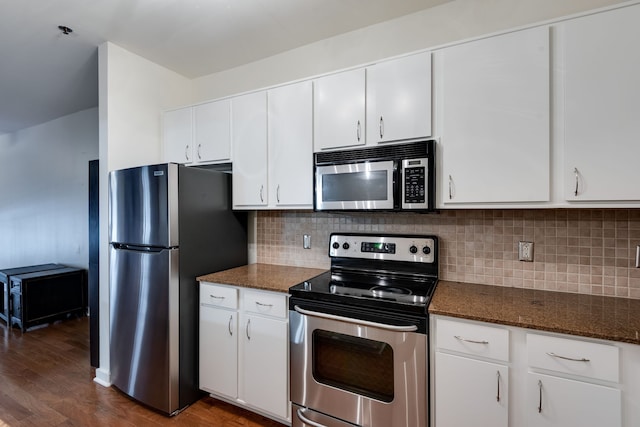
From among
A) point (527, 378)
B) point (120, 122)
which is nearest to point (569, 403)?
point (527, 378)

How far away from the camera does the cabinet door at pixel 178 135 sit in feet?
8.92

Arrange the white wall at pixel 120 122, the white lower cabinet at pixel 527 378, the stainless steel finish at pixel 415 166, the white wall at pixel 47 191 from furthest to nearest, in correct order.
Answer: the white wall at pixel 47 191 → the white wall at pixel 120 122 → the stainless steel finish at pixel 415 166 → the white lower cabinet at pixel 527 378

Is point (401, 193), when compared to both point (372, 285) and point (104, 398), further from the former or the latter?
point (104, 398)

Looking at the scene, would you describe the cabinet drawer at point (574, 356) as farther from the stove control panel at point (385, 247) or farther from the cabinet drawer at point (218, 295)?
the cabinet drawer at point (218, 295)

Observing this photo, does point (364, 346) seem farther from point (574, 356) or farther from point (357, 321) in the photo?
point (574, 356)

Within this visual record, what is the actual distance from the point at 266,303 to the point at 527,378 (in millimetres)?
1369

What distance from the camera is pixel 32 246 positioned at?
196 inches

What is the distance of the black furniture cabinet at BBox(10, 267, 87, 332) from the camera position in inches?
144

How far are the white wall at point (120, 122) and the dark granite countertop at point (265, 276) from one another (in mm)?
1013

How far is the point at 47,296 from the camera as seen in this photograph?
3.87 meters

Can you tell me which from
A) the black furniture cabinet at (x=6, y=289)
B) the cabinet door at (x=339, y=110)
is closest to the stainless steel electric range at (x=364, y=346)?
the cabinet door at (x=339, y=110)

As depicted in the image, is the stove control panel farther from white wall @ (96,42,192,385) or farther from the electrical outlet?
white wall @ (96,42,192,385)

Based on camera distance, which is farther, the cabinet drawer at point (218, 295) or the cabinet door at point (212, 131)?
the cabinet door at point (212, 131)

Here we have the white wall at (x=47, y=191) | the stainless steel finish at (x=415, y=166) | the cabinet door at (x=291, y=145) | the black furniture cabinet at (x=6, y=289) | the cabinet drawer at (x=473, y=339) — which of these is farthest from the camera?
the white wall at (x=47, y=191)
